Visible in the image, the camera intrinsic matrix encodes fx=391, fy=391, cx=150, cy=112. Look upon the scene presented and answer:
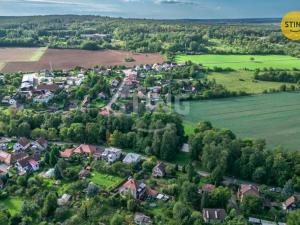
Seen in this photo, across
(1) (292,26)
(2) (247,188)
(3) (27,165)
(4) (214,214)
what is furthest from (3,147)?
(1) (292,26)

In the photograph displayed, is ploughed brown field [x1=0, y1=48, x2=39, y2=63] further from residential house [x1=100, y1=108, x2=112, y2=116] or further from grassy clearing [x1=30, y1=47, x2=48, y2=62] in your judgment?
residential house [x1=100, y1=108, x2=112, y2=116]

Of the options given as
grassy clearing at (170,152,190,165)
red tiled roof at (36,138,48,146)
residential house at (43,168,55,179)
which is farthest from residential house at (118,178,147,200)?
red tiled roof at (36,138,48,146)

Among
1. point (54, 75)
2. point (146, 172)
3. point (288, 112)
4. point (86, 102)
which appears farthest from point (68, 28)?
point (146, 172)

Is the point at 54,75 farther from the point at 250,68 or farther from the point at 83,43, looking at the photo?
the point at 250,68

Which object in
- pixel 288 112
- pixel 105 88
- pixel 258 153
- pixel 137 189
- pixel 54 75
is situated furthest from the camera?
pixel 54 75

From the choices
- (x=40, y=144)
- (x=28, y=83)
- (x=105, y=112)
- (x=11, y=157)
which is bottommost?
(x=11, y=157)

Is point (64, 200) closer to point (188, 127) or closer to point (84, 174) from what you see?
point (84, 174)
